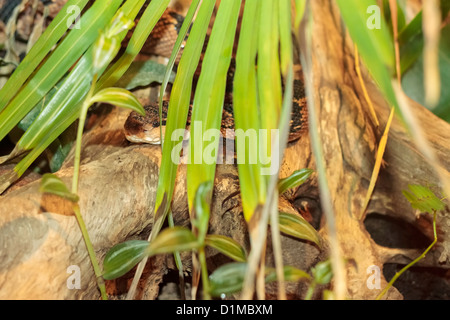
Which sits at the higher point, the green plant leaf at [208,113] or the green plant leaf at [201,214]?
the green plant leaf at [208,113]

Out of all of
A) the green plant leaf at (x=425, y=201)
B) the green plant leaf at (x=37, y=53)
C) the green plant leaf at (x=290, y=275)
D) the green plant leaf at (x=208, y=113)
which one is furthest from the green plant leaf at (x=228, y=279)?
the green plant leaf at (x=37, y=53)

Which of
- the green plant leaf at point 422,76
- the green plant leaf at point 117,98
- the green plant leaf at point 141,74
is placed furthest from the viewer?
the green plant leaf at point 422,76

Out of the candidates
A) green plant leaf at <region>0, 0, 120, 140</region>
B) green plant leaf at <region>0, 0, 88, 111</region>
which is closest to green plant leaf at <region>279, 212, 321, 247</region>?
green plant leaf at <region>0, 0, 120, 140</region>

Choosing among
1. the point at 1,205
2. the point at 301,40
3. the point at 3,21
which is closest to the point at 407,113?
the point at 301,40

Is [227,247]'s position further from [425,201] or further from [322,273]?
[425,201]

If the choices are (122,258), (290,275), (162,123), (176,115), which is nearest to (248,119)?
(176,115)

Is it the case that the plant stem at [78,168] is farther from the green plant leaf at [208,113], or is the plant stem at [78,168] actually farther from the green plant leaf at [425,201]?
the green plant leaf at [425,201]

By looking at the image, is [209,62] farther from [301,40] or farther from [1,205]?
[1,205]
